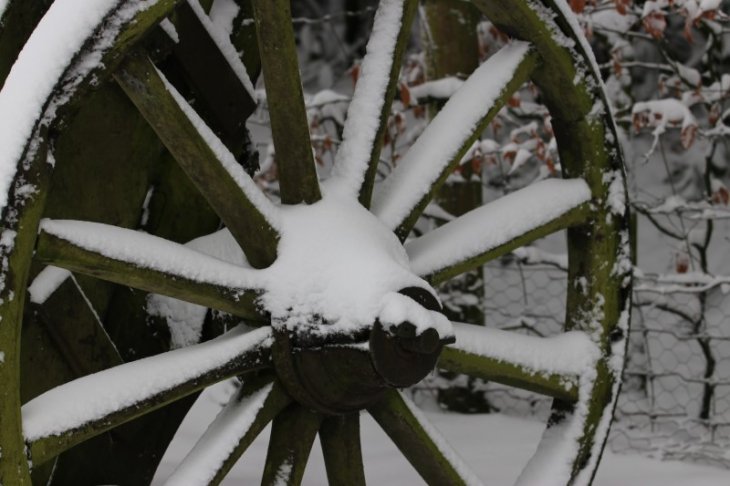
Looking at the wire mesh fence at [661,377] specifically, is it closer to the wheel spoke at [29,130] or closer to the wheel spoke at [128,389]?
the wheel spoke at [128,389]

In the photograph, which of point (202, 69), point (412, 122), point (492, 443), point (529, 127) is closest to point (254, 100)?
point (202, 69)

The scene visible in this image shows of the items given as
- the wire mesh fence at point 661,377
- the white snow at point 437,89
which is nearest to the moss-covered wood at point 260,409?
the wire mesh fence at point 661,377

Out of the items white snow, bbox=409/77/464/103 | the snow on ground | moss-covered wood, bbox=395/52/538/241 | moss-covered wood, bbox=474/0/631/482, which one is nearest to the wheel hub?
moss-covered wood, bbox=395/52/538/241

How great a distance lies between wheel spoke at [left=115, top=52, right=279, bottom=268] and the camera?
1.77 metres

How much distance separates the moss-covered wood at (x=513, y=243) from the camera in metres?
2.16

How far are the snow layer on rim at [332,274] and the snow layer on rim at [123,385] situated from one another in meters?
0.08

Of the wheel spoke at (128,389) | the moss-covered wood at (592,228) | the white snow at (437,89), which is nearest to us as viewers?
the wheel spoke at (128,389)

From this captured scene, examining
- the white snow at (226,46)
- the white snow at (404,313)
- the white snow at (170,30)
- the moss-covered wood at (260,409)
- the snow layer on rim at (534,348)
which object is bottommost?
the moss-covered wood at (260,409)

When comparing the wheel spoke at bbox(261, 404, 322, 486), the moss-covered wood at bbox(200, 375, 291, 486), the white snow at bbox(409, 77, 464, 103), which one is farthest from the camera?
the white snow at bbox(409, 77, 464, 103)

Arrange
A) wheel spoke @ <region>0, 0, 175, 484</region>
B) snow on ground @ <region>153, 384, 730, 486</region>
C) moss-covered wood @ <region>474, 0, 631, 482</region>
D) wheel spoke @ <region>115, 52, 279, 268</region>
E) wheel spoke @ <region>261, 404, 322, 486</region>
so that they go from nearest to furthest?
wheel spoke @ <region>0, 0, 175, 484</region> → wheel spoke @ <region>115, 52, 279, 268</region> → wheel spoke @ <region>261, 404, 322, 486</region> → moss-covered wood @ <region>474, 0, 631, 482</region> → snow on ground @ <region>153, 384, 730, 486</region>

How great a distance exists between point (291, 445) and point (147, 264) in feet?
1.49

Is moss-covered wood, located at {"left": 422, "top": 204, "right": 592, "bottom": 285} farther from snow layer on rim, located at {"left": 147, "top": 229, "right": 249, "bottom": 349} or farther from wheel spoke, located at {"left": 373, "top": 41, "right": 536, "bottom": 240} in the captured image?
snow layer on rim, located at {"left": 147, "top": 229, "right": 249, "bottom": 349}

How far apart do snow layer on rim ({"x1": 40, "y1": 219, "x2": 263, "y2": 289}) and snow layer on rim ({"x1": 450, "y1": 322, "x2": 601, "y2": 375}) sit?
464mm

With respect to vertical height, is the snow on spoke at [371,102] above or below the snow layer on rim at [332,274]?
above
